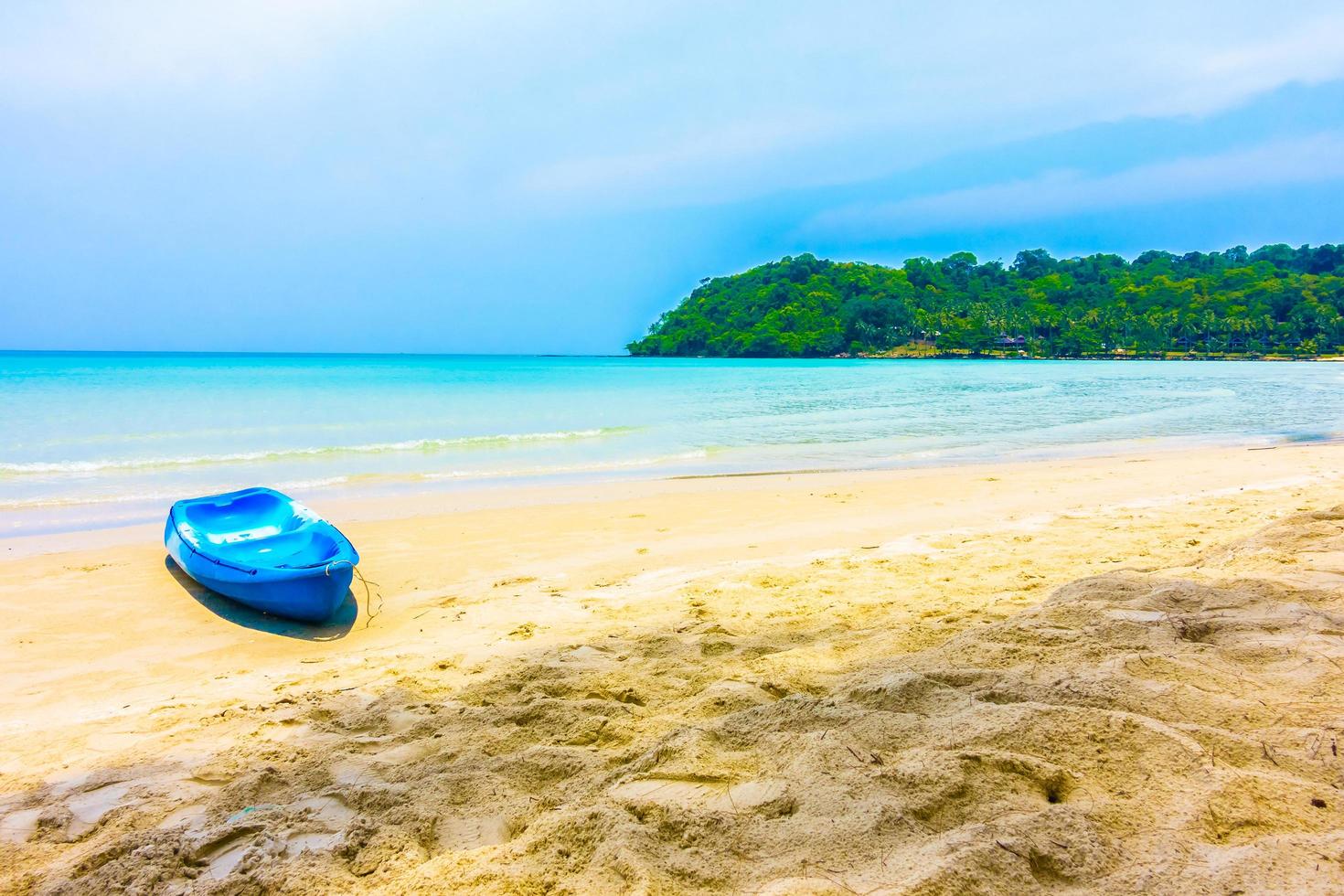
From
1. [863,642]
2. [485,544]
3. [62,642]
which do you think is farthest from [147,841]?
[485,544]

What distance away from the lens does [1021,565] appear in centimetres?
588

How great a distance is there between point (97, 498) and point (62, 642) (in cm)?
617

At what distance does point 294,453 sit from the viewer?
14469mm

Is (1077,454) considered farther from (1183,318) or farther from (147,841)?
(1183,318)

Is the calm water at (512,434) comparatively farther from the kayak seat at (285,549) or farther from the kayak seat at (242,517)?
the kayak seat at (285,549)

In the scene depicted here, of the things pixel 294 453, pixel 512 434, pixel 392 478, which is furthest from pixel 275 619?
pixel 512 434

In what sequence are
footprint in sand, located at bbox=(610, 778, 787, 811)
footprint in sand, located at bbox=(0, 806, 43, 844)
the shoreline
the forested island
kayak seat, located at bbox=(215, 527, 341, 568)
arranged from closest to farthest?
footprint in sand, located at bbox=(610, 778, 787, 811)
footprint in sand, located at bbox=(0, 806, 43, 844)
kayak seat, located at bbox=(215, 527, 341, 568)
the shoreline
the forested island

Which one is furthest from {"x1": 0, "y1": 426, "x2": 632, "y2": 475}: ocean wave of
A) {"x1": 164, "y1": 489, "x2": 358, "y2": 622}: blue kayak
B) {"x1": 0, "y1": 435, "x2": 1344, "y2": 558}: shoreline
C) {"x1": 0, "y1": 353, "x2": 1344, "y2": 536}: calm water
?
{"x1": 164, "y1": 489, "x2": 358, "y2": 622}: blue kayak

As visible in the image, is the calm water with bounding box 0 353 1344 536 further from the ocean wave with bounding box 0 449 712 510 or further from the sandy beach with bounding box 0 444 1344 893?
the sandy beach with bounding box 0 444 1344 893

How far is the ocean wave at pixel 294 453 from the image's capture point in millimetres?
12539

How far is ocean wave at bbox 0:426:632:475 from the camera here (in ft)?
41.1

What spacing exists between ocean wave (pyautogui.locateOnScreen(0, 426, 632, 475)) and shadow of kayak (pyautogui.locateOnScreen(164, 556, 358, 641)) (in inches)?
321

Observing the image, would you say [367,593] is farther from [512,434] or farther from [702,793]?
[512,434]

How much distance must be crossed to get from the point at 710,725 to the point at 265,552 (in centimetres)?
507
